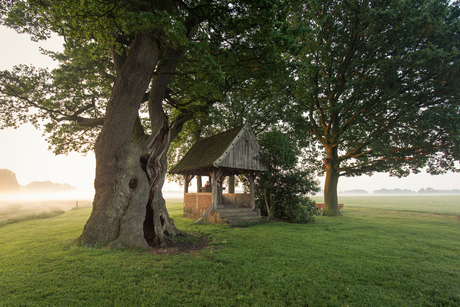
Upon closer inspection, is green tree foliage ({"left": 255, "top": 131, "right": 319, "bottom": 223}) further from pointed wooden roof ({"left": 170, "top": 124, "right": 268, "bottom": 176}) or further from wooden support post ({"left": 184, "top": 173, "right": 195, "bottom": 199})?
wooden support post ({"left": 184, "top": 173, "right": 195, "bottom": 199})

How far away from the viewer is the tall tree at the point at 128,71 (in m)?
7.44

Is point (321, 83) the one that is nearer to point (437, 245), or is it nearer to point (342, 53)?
point (342, 53)

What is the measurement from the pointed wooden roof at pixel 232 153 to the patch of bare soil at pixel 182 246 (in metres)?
5.24

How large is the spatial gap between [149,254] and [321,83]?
681 inches

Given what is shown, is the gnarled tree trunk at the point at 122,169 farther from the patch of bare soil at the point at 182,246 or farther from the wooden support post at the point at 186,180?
the wooden support post at the point at 186,180

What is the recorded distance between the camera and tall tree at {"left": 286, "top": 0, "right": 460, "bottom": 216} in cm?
1490

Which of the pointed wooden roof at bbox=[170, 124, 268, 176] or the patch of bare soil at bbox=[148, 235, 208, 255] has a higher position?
the pointed wooden roof at bbox=[170, 124, 268, 176]

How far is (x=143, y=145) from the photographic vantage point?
358 inches

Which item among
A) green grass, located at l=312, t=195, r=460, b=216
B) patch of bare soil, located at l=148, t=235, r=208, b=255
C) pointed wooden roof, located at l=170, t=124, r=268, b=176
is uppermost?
pointed wooden roof, located at l=170, t=124, r=268, b=176

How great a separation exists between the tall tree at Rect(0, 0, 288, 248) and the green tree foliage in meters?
6.89

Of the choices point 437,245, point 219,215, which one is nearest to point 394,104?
point 437,245

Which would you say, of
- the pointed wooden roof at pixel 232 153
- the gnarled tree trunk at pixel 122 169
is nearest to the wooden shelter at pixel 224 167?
the pointed wooden roof at pixel 232 153

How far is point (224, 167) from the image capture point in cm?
1475

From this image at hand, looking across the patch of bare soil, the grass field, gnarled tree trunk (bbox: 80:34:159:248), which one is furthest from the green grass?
gnarled tree trunk (bbox: 80:34:159:248)
